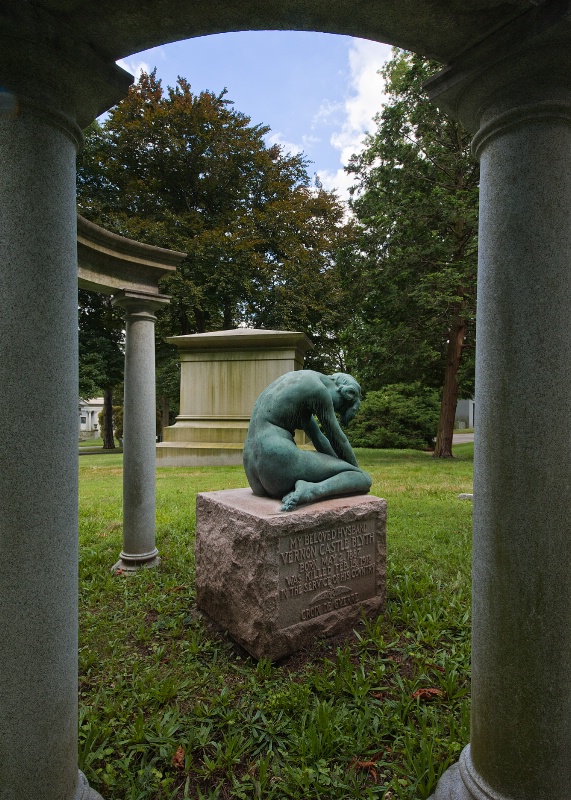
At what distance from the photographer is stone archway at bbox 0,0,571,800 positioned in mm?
1729

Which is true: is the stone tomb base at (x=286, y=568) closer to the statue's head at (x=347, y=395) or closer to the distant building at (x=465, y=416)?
the statue's head at (x=347, y=395)

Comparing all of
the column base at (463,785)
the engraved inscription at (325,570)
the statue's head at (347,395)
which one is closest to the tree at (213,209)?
the statue's head at (347,395)

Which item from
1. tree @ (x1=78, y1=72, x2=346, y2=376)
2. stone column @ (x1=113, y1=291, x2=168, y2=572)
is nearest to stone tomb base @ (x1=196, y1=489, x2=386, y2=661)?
stone column @ (x1=113, y1=291, x2=168, y2=572)

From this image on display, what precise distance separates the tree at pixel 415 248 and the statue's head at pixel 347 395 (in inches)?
376

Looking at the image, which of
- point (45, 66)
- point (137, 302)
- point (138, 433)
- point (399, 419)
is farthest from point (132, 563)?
point (399, 419)

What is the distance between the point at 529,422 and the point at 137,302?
14.9 feet

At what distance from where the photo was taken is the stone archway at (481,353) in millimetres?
1729

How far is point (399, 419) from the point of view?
2231 centimetres

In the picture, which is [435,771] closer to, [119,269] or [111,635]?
[111,635]

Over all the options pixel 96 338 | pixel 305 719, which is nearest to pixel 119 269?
pixel 305 719

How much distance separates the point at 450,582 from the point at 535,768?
306 cm

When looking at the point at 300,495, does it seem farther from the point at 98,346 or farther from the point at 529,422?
the point at 98,346

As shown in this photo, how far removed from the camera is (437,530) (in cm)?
669

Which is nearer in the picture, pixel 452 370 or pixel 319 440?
pixel 319 440
